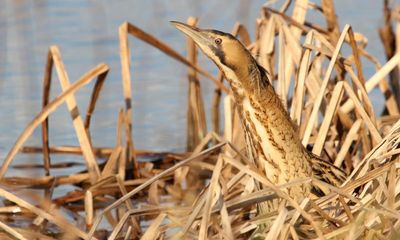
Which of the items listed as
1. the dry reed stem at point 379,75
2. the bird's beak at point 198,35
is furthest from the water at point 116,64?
the bird's beak at point 198,35

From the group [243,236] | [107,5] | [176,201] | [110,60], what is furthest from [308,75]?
[107,5]

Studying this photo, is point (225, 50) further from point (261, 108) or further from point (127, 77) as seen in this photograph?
point (127, 77)

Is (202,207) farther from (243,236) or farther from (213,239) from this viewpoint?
(243,236)

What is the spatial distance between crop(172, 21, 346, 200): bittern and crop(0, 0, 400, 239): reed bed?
0.43 ft

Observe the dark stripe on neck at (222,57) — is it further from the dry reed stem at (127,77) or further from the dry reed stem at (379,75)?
the dry reed stem at (127,77)

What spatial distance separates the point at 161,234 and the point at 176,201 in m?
1.50

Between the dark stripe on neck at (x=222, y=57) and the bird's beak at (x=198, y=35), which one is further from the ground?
the bird's beak at (x=198, y=35)

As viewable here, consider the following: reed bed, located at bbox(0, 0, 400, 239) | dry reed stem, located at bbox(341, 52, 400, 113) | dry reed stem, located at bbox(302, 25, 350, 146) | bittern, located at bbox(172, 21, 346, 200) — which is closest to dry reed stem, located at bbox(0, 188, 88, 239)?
reed bed, located at bbox(0, 0, 400, 239)

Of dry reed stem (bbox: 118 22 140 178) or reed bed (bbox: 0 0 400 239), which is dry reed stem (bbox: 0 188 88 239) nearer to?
reed bed (bbox: 0 0 400 239)

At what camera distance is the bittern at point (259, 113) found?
4254 millimetres

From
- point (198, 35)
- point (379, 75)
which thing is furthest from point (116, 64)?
point (198, 35)

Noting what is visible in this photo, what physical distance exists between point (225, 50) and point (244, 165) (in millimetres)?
423

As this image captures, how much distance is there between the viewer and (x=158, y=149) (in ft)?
20.8

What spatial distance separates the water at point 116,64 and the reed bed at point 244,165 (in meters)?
0.23
